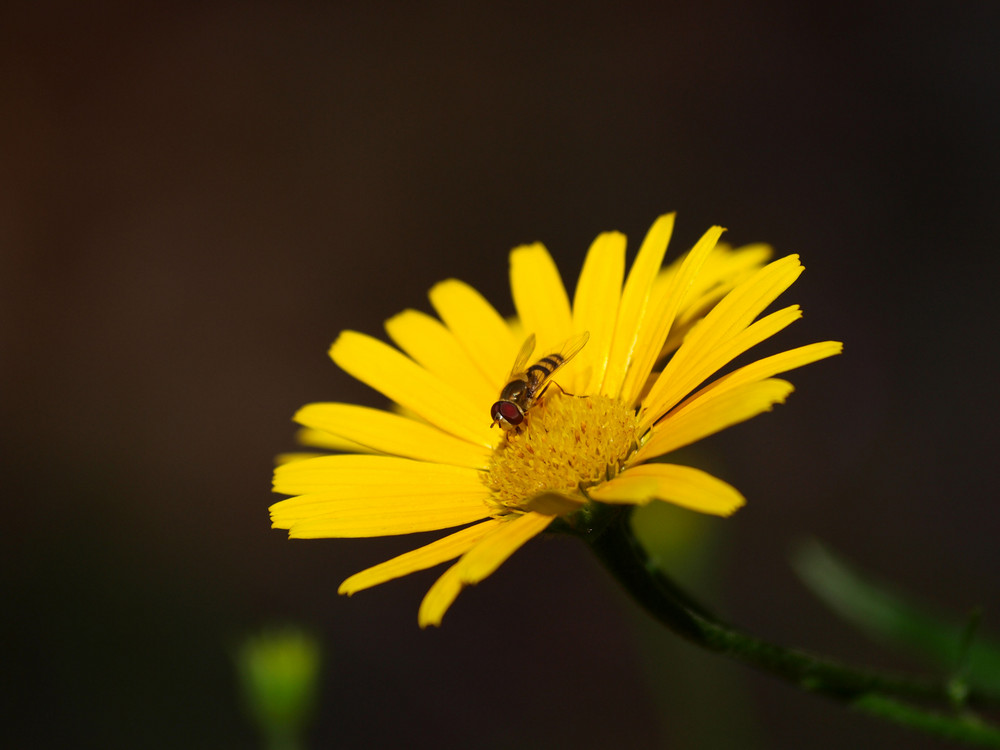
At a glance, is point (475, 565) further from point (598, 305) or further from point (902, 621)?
point (902, 621)

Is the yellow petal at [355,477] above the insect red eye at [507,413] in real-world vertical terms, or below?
above

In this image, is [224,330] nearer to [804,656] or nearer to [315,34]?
[315,34]

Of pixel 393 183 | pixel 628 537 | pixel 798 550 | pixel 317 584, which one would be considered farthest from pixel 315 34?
pixel 628 537

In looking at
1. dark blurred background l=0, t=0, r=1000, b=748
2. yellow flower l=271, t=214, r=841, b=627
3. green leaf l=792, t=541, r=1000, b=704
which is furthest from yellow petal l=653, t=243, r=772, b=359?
dark blurred background l=0, t=0, r=1000, b=748

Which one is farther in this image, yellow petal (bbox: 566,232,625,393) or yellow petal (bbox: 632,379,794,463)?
yellow petal (bbox: 566,232,625,393)

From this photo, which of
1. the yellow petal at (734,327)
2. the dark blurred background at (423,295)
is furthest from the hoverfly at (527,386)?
the dark blurred background at (423,295)

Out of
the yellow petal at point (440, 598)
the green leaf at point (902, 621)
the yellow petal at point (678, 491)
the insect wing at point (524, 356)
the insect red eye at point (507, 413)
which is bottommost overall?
the green leaf at point (902, 621)

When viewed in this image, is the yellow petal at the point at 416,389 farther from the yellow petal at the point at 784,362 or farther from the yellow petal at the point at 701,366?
the yellow petal at the point at 784,362

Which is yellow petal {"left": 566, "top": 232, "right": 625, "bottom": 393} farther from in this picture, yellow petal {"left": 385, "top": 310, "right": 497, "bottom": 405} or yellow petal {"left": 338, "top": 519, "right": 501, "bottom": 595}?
yellow petal {"left": 338, "top": 519, "right": 501, "bottom": 595}

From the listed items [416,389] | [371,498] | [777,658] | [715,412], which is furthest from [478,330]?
[777,658]
